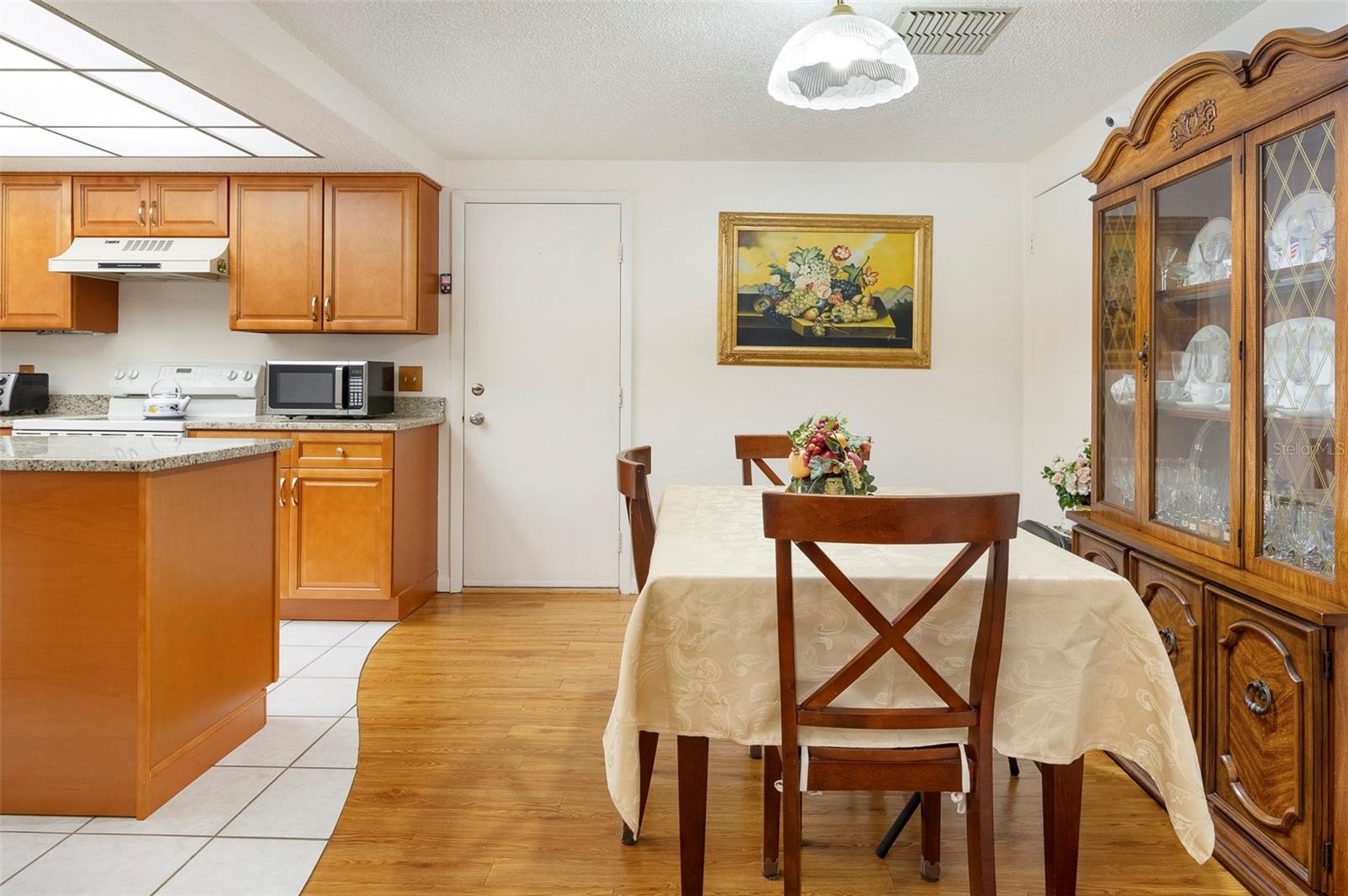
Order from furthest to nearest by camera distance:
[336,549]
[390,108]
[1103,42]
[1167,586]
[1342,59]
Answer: [336,549], [390,108], [1103,42], [1167,586], [1342,59]

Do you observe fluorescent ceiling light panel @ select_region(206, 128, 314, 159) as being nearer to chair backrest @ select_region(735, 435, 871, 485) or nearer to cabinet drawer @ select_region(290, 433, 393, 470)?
cabinet drawer @ select_region(290, 433, 393, 470)

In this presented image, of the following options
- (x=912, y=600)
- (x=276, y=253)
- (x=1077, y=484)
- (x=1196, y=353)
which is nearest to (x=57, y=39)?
(x=276, y=253)

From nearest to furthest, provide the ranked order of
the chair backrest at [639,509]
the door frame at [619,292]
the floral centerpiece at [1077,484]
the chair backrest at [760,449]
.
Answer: the chair backrest at [639,509] → the floral centerpiece at [1077,484] → the chair backrest at [760,449] → the door frame at [619,292]

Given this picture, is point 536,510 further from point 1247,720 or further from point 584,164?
point 1247,720

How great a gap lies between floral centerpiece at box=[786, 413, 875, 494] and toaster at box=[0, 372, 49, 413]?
168 inches

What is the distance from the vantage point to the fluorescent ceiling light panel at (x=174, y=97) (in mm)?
2797

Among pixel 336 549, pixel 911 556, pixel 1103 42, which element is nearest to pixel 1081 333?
pixel 1103 42

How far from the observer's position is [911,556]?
5.57ft

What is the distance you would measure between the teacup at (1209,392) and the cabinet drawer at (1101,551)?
1.66 ft

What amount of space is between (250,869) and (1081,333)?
12.3 ft

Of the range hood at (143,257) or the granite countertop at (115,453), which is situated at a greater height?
the range hood at (143,257)

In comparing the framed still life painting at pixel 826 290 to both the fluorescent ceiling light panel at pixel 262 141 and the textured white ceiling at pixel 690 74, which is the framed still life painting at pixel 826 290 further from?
the fluorescent ceiling light panel at pixel 262 141

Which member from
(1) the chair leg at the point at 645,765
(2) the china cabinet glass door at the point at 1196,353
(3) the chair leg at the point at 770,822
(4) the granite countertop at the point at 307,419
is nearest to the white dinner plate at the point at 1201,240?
(2) the china cabinet glass door at the point at 1196,353

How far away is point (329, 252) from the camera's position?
3986mm
